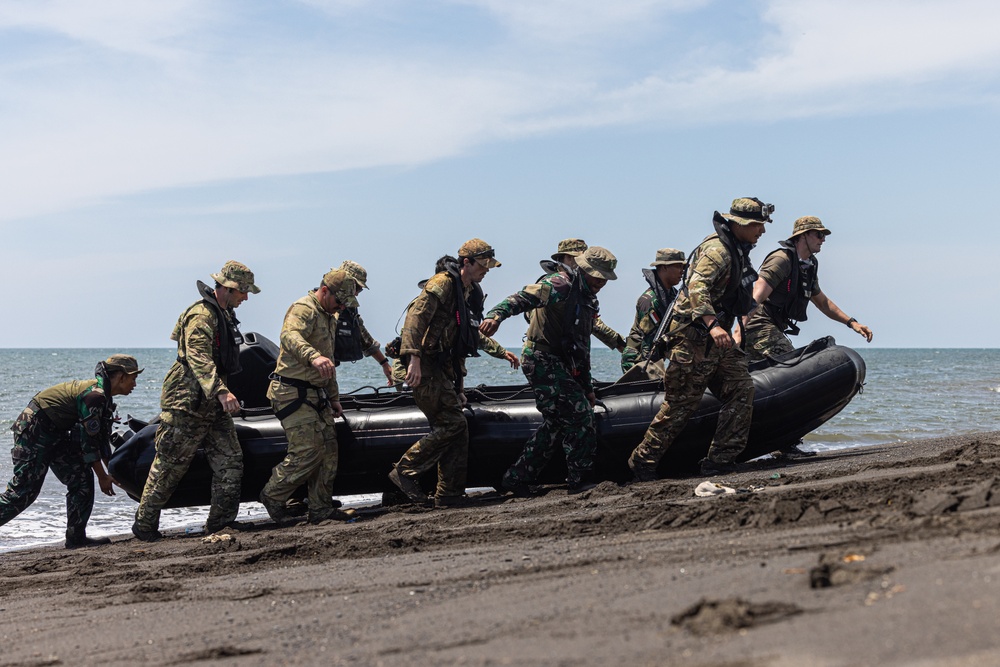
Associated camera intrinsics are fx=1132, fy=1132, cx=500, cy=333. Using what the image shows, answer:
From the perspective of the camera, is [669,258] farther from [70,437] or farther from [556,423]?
[70,437]

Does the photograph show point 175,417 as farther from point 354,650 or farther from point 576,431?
point 354,650

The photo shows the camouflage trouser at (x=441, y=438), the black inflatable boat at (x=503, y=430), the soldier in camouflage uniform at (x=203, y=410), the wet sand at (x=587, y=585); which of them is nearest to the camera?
the wet sand at (x=587, y=585)

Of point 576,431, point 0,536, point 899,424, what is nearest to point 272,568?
point 576,431

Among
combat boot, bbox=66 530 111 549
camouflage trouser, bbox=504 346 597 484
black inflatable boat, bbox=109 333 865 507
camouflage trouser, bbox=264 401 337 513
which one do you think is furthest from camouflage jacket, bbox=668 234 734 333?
combat boot, bbox=66 530 111 549

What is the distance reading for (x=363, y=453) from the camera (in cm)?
856

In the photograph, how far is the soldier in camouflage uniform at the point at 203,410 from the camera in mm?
7895

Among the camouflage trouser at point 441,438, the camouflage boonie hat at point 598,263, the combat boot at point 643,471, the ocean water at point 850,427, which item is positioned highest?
the camouflage boonie hat at point 598,263

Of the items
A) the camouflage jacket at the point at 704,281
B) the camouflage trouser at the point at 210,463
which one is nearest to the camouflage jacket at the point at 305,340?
the camouflage trouser at the point at 210,463

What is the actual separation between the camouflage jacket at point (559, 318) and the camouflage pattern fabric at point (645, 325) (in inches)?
56.8

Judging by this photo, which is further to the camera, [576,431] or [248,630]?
[576,431]

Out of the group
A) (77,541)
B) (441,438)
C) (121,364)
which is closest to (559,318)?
(441,438)

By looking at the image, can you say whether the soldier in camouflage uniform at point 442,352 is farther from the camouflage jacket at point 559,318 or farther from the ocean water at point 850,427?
the ocean water at point 850,427

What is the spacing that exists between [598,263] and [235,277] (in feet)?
8.44

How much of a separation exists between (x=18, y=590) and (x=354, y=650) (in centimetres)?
348
